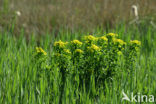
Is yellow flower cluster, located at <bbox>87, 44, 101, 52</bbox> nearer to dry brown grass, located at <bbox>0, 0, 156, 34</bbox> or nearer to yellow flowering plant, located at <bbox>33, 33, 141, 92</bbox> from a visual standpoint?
yellow flowering plant, located at <bbox>33, 33, 141, 92</bbox>

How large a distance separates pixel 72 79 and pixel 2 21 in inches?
114

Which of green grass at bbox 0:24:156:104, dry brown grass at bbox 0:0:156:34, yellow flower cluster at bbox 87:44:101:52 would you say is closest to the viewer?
green grass at bbox 0:24:156:104

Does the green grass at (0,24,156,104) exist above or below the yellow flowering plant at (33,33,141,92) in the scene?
below

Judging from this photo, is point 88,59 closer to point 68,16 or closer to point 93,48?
point 93,48

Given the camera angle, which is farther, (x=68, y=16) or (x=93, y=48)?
(x=68, y=16)

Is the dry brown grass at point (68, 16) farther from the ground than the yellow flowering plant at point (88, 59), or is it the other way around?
the dry brown grass at point (68, 16)

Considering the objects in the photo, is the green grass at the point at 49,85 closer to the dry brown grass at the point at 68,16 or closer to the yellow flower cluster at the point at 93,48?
the yellow flower cluster at the point at 93,48

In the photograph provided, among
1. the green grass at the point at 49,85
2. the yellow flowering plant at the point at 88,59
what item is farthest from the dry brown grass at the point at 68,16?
the yellow flowering plant at the point at 88,59

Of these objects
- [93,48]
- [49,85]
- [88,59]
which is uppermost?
[93,48]

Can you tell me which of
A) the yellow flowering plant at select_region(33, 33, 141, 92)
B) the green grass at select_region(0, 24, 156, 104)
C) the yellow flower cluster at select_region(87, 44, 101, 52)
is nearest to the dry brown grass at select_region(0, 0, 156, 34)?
the green grass at select_region(0, 24, 156, 104)

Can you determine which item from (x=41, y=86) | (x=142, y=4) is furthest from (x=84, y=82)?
(x=142, y=4)

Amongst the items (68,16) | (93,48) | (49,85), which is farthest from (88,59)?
(68,16)

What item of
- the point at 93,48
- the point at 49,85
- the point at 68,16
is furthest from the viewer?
the point at 68,16

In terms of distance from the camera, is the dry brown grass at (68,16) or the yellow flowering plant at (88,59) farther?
the dry brown grass at (68,16)
